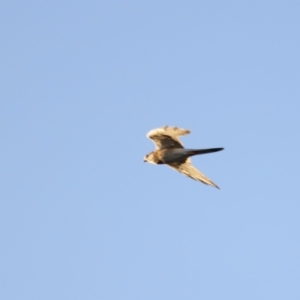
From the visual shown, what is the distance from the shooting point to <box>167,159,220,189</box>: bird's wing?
115ft

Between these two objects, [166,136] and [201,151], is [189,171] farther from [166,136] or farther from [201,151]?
[201,151]

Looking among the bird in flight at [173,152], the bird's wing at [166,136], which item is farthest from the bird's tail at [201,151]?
the bird's wing at [166,136]

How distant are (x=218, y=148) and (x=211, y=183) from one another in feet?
11.7

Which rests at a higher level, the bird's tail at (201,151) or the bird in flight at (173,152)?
the bird in flight at (173,152)

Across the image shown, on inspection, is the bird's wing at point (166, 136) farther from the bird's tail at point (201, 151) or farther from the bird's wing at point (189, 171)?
the bird's wing at point (189, 171)

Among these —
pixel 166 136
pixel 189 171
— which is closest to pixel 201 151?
pixel 166 136

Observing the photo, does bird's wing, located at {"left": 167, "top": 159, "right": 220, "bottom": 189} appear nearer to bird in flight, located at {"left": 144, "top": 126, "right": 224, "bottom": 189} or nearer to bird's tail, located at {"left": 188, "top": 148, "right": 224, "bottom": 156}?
bird in flight, located at {"left": 144, "top": 126, "right": 224, "bottom": 189}

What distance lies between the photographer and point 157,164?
116ft

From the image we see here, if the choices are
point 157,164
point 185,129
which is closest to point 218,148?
point 185,129

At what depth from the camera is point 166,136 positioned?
33.4 m

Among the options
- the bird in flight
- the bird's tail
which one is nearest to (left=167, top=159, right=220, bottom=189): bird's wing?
the bird in flight

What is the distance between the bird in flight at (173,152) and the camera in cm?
3293

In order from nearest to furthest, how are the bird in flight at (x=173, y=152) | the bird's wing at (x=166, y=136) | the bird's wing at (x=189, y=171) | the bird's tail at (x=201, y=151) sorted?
the bird's tail at (x=201, y=151) < the bird's wing at (x=166, y=136) < the bird in flight at (x=173, y=152) < the bird's wing at (x=189, y=171)

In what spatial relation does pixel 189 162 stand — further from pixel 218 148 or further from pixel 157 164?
pixel 218 148
